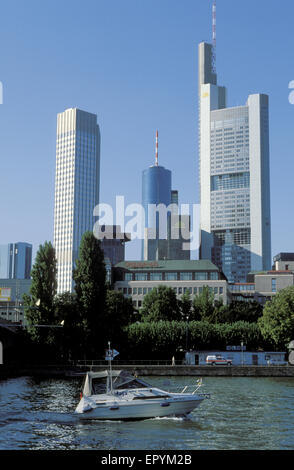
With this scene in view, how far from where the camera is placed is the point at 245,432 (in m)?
37.6

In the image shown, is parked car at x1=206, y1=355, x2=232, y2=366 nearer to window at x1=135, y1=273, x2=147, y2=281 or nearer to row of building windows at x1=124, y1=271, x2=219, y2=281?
row of building windows at x1=124, y1=271, x2=219, y2=281

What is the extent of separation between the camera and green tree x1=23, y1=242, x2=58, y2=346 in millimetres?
97500

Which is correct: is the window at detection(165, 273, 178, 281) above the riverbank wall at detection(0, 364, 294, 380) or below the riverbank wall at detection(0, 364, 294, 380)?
above

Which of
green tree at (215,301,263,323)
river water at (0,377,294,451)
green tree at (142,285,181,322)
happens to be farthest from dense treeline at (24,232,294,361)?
river water at (0,377,294,451)

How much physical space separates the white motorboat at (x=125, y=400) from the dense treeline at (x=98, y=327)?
1820 inches

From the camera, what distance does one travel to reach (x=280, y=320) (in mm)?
106750

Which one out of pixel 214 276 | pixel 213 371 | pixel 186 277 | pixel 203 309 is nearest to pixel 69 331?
pixel 213 371

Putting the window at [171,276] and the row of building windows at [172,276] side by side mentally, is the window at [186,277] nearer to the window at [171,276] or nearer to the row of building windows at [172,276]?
the row of building windows at [172,276]

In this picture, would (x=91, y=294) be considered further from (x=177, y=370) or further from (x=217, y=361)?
(x=217, y=361)

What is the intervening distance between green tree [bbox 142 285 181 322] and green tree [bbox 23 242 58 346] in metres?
34.1

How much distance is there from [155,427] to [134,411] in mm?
3161

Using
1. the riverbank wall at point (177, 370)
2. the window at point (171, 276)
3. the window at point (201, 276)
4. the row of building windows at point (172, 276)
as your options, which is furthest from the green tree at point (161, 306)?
the riverbank wall at point (177, 370)

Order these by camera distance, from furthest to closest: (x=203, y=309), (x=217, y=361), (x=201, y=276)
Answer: (x=201, y=276), (x=203, y=309), (x=217, y=361)

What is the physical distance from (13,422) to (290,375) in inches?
2341
